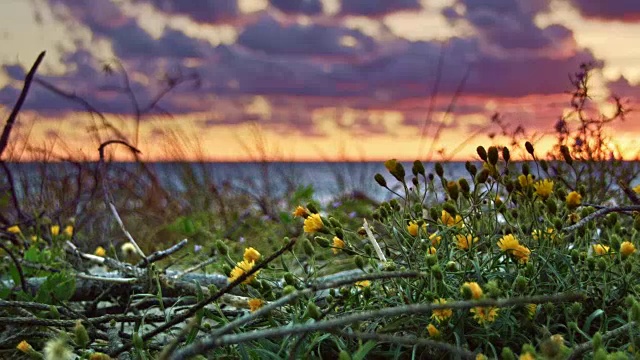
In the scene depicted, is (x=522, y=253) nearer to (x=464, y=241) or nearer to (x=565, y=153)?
(x=464, y=241)

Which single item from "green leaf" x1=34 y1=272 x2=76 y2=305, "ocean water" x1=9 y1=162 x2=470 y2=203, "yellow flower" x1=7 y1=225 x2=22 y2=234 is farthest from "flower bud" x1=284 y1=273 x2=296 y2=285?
"ocean water" x1=9 y1=162 x2=470 y2=203

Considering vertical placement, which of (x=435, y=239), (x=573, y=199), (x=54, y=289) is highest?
(x=573, y=199)

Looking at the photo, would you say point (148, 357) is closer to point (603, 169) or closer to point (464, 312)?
point (464, 312)

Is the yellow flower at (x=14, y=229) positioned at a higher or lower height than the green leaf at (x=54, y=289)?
higher

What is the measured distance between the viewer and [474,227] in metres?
1.95

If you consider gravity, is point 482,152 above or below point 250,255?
above

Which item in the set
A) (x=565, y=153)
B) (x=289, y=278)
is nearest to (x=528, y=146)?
(x=565, y=153)

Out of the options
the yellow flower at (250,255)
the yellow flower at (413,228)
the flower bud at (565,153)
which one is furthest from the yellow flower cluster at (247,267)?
the flower bud at (565,153)

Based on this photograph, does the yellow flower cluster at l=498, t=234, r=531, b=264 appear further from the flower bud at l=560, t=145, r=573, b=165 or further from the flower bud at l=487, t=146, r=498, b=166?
the flower bud at l=560, t=145, r=573, b=165

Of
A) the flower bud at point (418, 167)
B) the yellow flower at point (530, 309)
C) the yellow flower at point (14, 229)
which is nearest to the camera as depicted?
the yellow flower at point (530, 309)

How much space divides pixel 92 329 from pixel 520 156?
2.87m

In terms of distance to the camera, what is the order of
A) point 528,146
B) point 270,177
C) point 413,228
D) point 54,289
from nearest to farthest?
point 413,228 → point 528,146 → point 54,289 → point 270,177

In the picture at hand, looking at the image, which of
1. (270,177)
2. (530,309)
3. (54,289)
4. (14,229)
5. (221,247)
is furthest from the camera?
(270,177)

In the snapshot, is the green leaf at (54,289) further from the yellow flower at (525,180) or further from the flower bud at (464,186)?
the yellow flower at (525,180)
